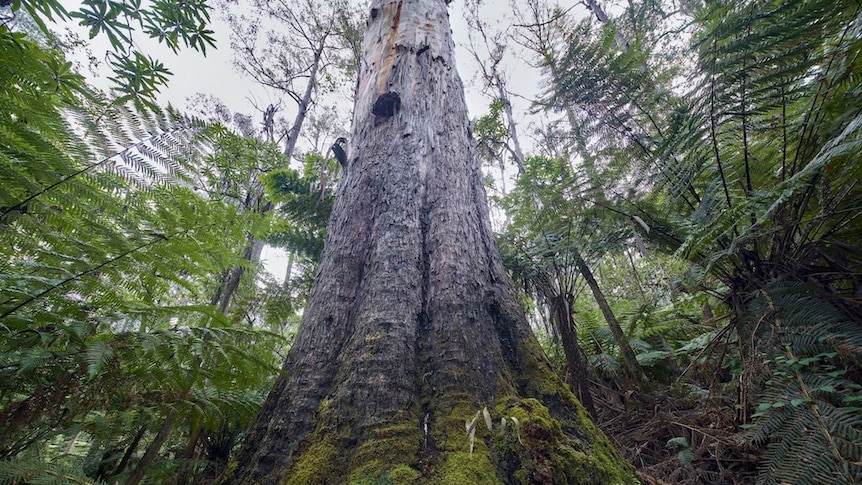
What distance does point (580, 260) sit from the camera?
254 centimetres

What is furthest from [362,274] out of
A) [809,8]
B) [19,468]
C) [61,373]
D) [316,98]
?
[316,98]

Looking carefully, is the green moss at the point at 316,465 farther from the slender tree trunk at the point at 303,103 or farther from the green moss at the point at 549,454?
the slender tree trunk at the point at 303,103

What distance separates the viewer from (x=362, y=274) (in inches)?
71.3

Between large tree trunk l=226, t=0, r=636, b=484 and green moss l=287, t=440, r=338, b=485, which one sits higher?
large tree trunk l=226, t=0, r=636, b=484

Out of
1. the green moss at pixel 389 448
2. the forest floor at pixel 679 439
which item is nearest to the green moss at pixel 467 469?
the green moss at pixel 389 448

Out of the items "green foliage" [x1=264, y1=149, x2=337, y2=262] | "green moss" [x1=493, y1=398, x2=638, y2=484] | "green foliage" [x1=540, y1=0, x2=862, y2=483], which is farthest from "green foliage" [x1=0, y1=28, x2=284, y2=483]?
"green foliage" [x1=264, y1=149, x2=337, y2=262]

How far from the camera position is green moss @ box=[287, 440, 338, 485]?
3.56 feet

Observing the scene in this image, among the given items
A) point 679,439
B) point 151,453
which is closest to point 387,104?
point 151,453

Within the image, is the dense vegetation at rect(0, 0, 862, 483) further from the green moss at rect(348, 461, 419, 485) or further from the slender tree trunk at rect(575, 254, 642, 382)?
the green moss at rect(348, 461, 419, 485)

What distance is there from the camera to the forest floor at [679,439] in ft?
4.44

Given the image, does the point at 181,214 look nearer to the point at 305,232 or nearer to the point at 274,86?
the point at 305,232

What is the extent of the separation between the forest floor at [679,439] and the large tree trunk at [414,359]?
468 mm

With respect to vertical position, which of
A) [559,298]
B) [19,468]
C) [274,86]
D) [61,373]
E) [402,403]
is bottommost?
[19,468]

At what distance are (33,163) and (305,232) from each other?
3042mm
